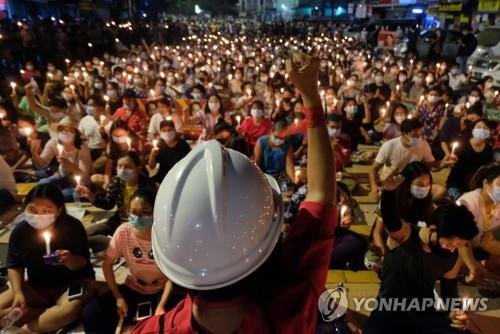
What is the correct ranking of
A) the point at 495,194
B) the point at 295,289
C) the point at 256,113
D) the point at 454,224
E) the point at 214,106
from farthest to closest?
the point at 214,106
the point at 256,113
the point at 495,194
the point at 454,224
the point at 295,289

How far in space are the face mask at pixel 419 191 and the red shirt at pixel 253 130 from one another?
376 cm

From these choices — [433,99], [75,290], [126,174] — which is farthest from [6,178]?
[433,99]

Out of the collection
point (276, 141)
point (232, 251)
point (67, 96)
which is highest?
point (232, 251)

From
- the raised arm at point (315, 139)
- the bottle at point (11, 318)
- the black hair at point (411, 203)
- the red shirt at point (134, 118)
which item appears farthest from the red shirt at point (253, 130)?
the raised arm at point (315, 139)

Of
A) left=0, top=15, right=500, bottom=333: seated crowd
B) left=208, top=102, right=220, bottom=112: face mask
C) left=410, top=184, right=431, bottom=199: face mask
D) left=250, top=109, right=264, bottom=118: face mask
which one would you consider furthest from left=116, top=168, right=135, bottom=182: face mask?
Answer: left=208, top=102, right=220, bottom=112: face mask

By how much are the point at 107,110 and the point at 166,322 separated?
7.65 metres

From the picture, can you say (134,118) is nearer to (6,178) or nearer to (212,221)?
(6,178)

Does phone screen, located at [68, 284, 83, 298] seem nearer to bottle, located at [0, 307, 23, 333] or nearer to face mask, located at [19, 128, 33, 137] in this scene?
bottle, located at [0, 307, 23, 333]

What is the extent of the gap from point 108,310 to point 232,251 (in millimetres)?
2593

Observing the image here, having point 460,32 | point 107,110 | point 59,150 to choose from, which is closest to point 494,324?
point 59,150

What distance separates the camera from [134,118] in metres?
8.23

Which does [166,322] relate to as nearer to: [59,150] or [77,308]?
[77,308]

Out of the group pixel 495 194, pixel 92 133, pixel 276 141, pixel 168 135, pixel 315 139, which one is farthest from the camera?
pixel 92 133

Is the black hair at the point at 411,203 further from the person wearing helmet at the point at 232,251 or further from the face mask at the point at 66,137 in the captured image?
the face mask at the point at 66,137
